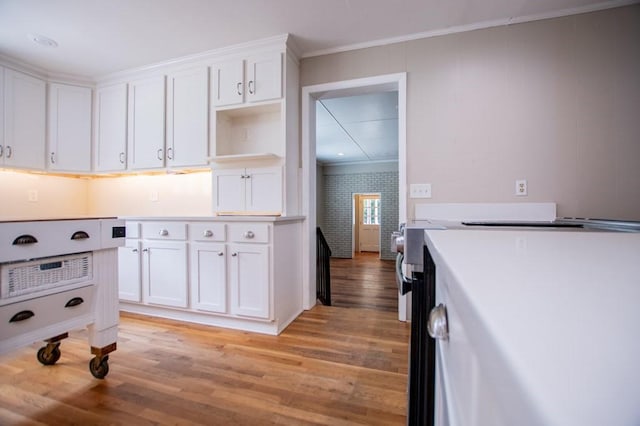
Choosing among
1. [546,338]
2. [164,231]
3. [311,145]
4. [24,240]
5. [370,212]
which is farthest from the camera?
[370,212]

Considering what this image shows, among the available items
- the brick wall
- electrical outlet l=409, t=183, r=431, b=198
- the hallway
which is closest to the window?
the brick wall

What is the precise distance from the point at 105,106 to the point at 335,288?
11.5ft

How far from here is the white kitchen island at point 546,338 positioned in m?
0.12

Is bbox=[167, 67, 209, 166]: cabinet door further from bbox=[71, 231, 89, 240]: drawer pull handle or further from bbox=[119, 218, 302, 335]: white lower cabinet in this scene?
bbox=[71, 231, 89, 240]: drawer pull handle

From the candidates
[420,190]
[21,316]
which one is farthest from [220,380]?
[420,190]

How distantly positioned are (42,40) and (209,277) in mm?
2486

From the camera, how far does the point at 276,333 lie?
2115 mm

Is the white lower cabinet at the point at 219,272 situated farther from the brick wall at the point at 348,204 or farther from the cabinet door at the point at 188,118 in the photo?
the brick wall at the point at 348,204

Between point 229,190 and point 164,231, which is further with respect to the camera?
point 229,190

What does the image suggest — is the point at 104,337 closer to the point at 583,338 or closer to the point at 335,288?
the point at 583,338

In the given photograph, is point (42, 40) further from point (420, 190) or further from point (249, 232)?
point (420, 190)

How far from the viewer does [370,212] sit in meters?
8.52

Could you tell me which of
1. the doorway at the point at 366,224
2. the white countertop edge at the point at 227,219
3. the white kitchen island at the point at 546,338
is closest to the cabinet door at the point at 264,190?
the white countertop edge at the point at 227,219

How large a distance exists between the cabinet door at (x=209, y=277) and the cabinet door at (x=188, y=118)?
2.87 feet
